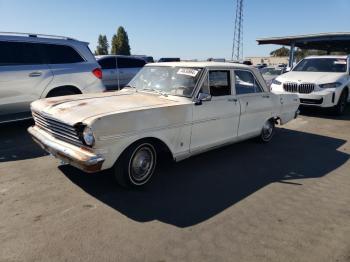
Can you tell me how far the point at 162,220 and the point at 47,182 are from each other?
1820 millimetres

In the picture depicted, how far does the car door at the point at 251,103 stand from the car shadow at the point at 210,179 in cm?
49

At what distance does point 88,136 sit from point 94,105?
2.34 ft

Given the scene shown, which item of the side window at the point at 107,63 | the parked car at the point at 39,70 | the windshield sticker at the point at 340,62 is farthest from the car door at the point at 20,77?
the windshield sticker at the point at 340,62

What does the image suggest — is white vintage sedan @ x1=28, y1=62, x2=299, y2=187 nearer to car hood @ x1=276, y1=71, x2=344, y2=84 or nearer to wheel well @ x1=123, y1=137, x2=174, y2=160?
wheel well @ x1=123, y1=137, x2=174, y2=160

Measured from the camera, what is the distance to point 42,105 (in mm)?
4625

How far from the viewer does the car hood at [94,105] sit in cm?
388

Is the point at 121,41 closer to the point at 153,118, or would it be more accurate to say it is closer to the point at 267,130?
the point at 267,130

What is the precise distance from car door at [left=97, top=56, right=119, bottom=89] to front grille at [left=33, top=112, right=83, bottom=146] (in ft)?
23.7

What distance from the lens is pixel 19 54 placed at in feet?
21.7

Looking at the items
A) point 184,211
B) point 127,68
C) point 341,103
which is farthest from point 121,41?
point 184,211

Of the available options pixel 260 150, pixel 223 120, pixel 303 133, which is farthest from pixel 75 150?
pixel 303 133

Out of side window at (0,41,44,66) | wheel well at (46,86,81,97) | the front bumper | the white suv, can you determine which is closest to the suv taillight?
wheel well at (46,86,81,97)

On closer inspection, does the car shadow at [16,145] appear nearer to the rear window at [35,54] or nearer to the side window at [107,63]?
the rear window at [35,54]

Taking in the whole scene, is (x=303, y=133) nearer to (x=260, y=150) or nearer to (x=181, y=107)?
(x=260, y=150)
